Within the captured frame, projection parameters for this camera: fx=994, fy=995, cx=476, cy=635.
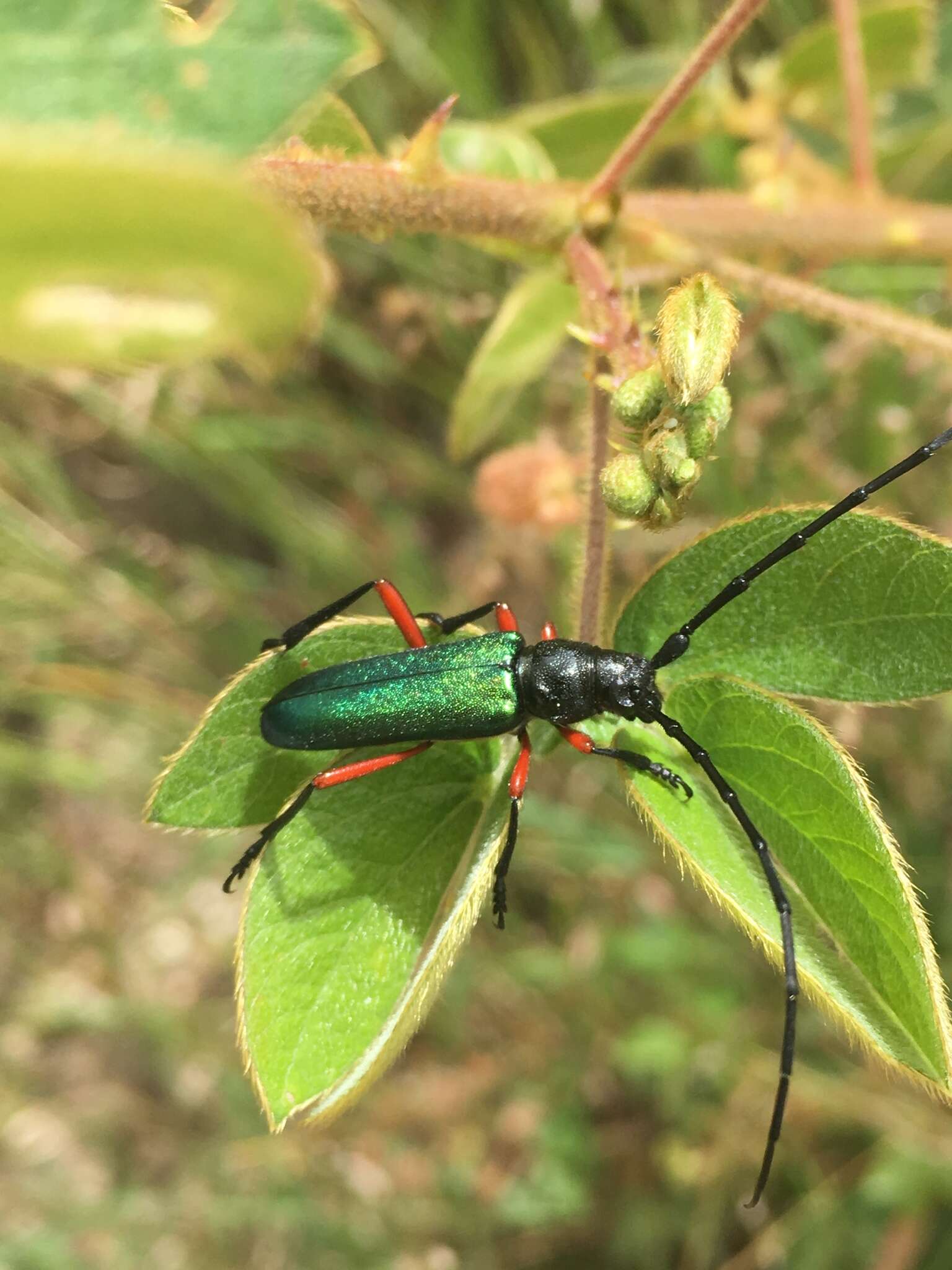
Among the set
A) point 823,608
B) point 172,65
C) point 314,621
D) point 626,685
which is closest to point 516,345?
point 314,621

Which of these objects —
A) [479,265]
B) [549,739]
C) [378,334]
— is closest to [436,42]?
[479,265]

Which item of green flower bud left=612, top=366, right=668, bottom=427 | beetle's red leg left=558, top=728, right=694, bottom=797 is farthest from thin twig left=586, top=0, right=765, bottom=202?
beetle's red leg left=558, top=728, right=694, bottom=797

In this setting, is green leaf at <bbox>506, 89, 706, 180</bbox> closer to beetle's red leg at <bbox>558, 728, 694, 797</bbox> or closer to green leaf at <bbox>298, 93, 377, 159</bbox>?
green leaf at <bbox>298, 93, 377, 159</bbox>

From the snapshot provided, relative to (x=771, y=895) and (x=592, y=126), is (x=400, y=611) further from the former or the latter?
(x=592, y=126)

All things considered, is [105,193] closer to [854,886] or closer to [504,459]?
[854,886]

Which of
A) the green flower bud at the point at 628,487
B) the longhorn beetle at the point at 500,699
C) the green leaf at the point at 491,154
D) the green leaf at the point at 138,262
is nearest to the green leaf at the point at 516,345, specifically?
the green leaf at the point at 491,154
